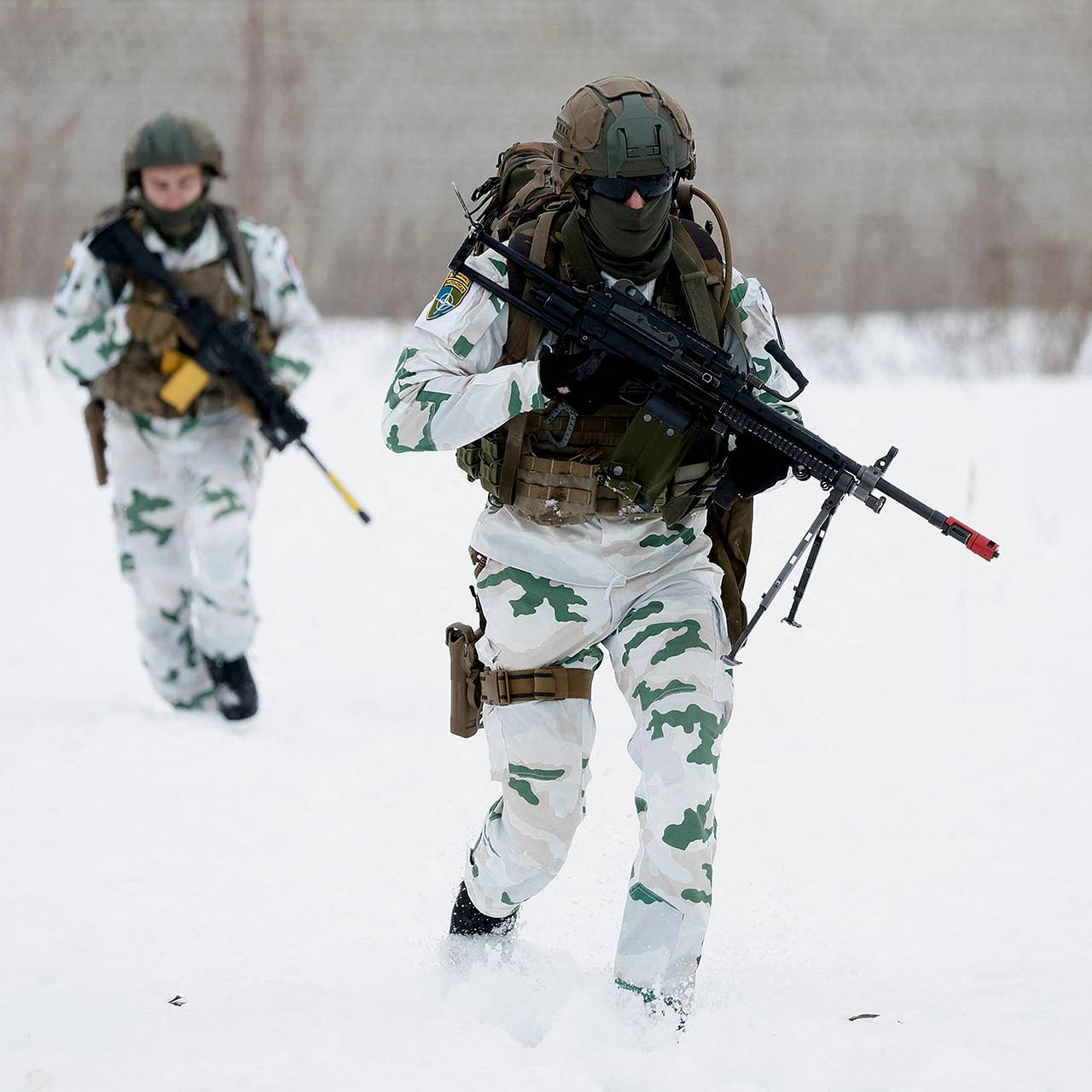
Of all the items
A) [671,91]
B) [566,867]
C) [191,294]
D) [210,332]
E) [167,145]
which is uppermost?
[671,91]

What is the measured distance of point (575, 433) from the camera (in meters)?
2.86

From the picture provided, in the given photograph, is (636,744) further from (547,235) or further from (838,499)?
(547,235)

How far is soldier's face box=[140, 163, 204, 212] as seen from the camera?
4.78 m

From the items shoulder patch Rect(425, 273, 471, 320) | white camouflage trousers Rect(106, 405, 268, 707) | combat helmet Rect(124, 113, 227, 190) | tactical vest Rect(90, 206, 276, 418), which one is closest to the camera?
shoulder patch Rect(425, 273, 471, 320)

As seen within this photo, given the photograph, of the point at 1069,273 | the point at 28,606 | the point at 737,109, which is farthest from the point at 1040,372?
the point at 737,109

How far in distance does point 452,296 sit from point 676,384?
0.45 metres

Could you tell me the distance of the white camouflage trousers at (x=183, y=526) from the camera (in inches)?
195

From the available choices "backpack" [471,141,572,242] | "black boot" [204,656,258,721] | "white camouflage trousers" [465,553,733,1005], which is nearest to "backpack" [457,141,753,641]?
"backpack" [471,141,572,242]

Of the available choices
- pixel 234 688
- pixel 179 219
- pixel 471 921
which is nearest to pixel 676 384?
pixel 471 921

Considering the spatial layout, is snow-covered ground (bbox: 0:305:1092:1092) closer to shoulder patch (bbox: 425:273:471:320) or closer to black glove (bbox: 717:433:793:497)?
black glove (bbox: 717:433:793:497)

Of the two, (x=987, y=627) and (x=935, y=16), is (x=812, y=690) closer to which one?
(x=987, y=627)

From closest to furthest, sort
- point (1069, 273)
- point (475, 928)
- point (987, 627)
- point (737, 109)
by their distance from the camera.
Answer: point (475, 928)
point (987, 627)
point (1069, 273)
point (737, 109)

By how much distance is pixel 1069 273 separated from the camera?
1127 cm

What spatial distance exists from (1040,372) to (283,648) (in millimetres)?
7292
